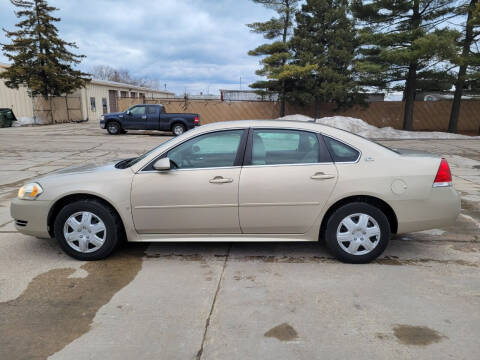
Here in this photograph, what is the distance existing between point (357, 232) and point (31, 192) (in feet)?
11.2

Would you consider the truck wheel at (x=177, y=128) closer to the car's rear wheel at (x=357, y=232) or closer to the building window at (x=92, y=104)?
the car's rear wheel at (x=357, y=232)

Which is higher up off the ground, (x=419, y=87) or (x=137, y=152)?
(x=419, y=87)

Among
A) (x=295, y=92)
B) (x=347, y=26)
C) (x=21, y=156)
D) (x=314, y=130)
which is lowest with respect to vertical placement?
(x=21, y=156)

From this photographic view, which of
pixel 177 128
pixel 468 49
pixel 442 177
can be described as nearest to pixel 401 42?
pixel 468 49

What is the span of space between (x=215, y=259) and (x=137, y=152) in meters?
9.72

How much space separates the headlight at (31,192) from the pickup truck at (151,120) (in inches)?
606

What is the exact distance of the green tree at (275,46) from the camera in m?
22.2

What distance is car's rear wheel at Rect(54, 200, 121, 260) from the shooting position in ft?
12.1

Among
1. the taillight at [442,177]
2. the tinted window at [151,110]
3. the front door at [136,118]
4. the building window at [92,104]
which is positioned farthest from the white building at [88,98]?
the taillight at [442,177]

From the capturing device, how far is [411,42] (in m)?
19.1

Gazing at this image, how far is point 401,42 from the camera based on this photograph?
19.3 meters

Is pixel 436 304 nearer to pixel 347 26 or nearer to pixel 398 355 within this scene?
pixel 398 355

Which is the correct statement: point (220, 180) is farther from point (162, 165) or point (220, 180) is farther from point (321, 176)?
point (321, 176)

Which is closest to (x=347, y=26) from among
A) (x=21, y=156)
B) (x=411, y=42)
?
(x=411, y=42)
